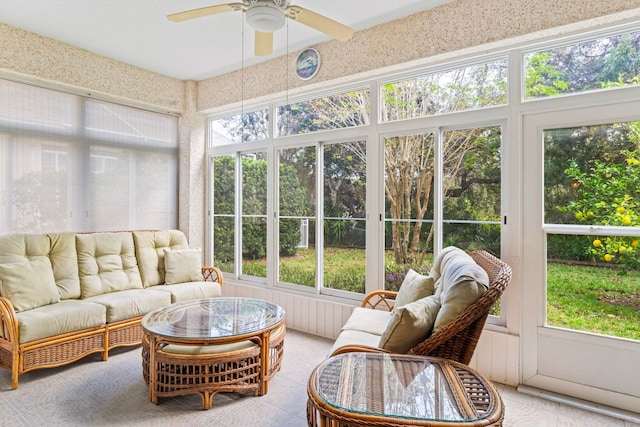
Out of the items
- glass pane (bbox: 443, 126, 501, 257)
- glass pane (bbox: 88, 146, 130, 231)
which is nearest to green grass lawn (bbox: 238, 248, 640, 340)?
glass pane (bbox: 443, 126, 501, 257)

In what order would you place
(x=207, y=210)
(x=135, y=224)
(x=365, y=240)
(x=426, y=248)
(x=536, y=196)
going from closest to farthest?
(x=536, y=196) < (x=426, y=248) < (x=365, y=240) < (x=135, y=224) < (x=207, y=210)

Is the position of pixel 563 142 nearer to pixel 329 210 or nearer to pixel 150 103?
pixel 329 210

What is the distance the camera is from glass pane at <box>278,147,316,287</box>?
13.2 ft

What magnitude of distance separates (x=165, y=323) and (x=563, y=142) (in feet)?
10.6

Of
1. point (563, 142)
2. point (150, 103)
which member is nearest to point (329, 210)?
point (563, 142)

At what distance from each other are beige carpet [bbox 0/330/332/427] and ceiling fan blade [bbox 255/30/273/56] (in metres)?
2.51

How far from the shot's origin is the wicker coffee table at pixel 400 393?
1.33 m

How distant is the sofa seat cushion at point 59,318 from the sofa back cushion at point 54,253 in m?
0.20

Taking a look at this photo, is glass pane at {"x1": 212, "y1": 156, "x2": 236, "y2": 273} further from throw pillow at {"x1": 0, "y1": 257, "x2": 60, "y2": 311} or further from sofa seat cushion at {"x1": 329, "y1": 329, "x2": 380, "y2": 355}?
sofa seat cushion at {"x1": 329, "y1": 329, "x2": 380, "y2": 355}

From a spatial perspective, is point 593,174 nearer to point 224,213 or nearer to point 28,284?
point 224,213

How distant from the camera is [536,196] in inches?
106

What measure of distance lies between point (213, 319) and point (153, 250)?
5.94 feet

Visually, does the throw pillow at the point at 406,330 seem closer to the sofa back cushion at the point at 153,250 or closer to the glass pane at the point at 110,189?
the sofa back cushion at the point at 153,250

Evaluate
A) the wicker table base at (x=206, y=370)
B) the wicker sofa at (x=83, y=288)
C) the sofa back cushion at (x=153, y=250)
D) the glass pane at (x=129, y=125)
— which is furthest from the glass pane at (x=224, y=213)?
the wicker table base at (x=206, y=370)
